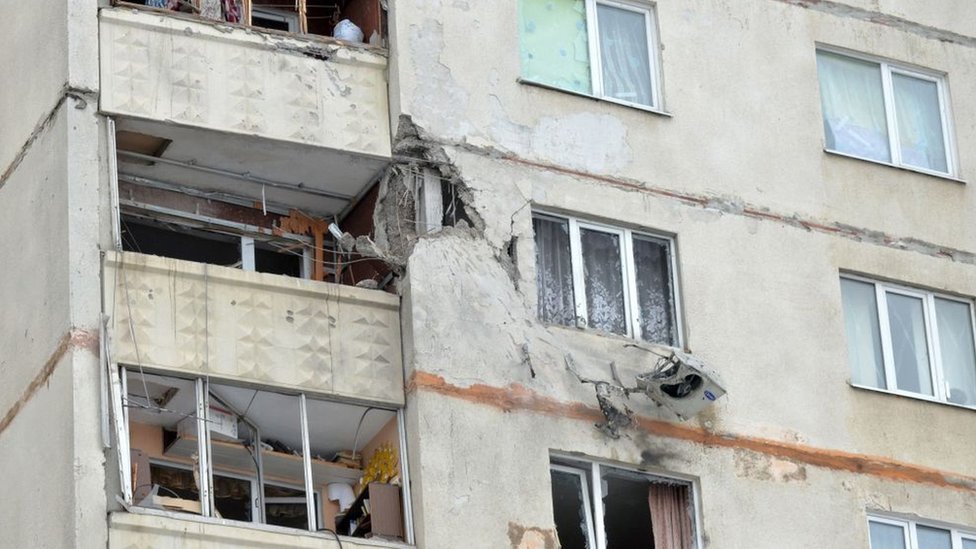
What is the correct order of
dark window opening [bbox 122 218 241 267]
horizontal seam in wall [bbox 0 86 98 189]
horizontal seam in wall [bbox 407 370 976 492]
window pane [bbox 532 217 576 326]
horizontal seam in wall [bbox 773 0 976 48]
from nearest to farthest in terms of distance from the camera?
horizontal seam in wall [bbox 0 86 98 189]
horizontal seam in wall [bbox 407 370 976 492]
dark window opening [bbox 122 218 241 267]
window pane [bbox 532 217 576 326]
horizontal seam in wall [bbox 773 0 976 48]

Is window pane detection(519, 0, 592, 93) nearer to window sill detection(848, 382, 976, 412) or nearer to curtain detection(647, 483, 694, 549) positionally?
window sill detection(848, 382, 976, 412)

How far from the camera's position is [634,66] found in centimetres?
2677

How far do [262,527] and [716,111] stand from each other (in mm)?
7653

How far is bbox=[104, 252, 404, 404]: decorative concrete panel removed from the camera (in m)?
22.9

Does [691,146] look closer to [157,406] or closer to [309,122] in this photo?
[309,122]

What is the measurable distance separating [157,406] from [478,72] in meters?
5.01

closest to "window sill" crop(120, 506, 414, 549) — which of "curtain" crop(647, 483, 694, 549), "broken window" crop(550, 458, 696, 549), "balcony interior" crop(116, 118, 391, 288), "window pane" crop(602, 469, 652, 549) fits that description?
"broken window" crop(550, 458, 696, 549)

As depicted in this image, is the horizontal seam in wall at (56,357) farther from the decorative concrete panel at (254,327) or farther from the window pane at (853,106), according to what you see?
the window pane at (853,106)

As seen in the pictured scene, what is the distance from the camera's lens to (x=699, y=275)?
25.8 m

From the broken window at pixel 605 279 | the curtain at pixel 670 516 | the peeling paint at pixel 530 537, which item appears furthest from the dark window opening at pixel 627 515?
the broken window at pixel 605 279

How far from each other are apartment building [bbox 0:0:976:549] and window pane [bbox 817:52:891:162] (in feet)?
0.26

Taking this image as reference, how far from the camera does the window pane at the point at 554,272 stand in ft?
81.9

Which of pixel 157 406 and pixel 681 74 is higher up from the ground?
pixel 681 74

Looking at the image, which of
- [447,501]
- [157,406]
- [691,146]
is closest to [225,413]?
[157,406]
